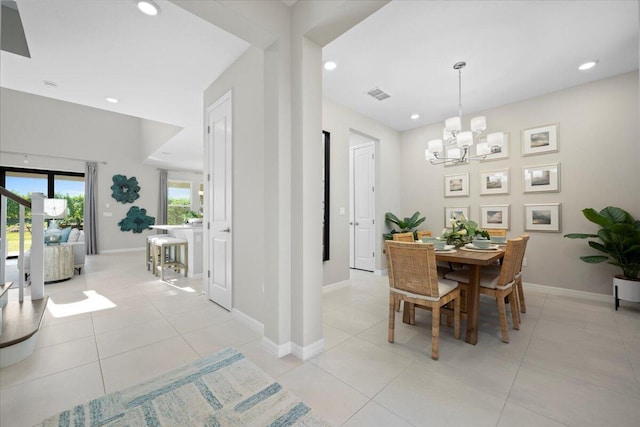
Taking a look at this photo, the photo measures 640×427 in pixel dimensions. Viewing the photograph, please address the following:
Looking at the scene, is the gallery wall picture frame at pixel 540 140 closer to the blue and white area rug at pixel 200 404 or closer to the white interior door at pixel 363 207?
the white interior door at pixel 363 207

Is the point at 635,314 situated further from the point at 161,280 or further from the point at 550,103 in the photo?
the point at 161,280

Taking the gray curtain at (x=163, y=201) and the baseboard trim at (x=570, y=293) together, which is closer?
the baseboard trim at (x=570, y=293)

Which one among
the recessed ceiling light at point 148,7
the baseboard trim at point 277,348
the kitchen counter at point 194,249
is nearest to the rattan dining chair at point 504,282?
the baseboard trim at point 277,348

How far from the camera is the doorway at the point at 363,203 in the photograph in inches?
194

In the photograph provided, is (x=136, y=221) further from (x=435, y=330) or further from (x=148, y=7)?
(x=435, y=330)

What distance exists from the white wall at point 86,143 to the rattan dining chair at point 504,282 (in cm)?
898

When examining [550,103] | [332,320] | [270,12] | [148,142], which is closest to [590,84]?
[550,103]

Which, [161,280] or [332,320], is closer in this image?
[332,320]

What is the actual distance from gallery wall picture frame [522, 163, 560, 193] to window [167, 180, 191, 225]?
895 centimetres

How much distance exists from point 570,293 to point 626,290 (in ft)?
2.21

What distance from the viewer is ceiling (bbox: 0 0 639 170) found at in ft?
7.14

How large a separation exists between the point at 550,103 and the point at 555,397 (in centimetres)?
396

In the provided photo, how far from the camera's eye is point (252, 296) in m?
2.52

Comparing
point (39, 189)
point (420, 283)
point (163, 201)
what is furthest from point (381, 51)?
point (39, 189)
